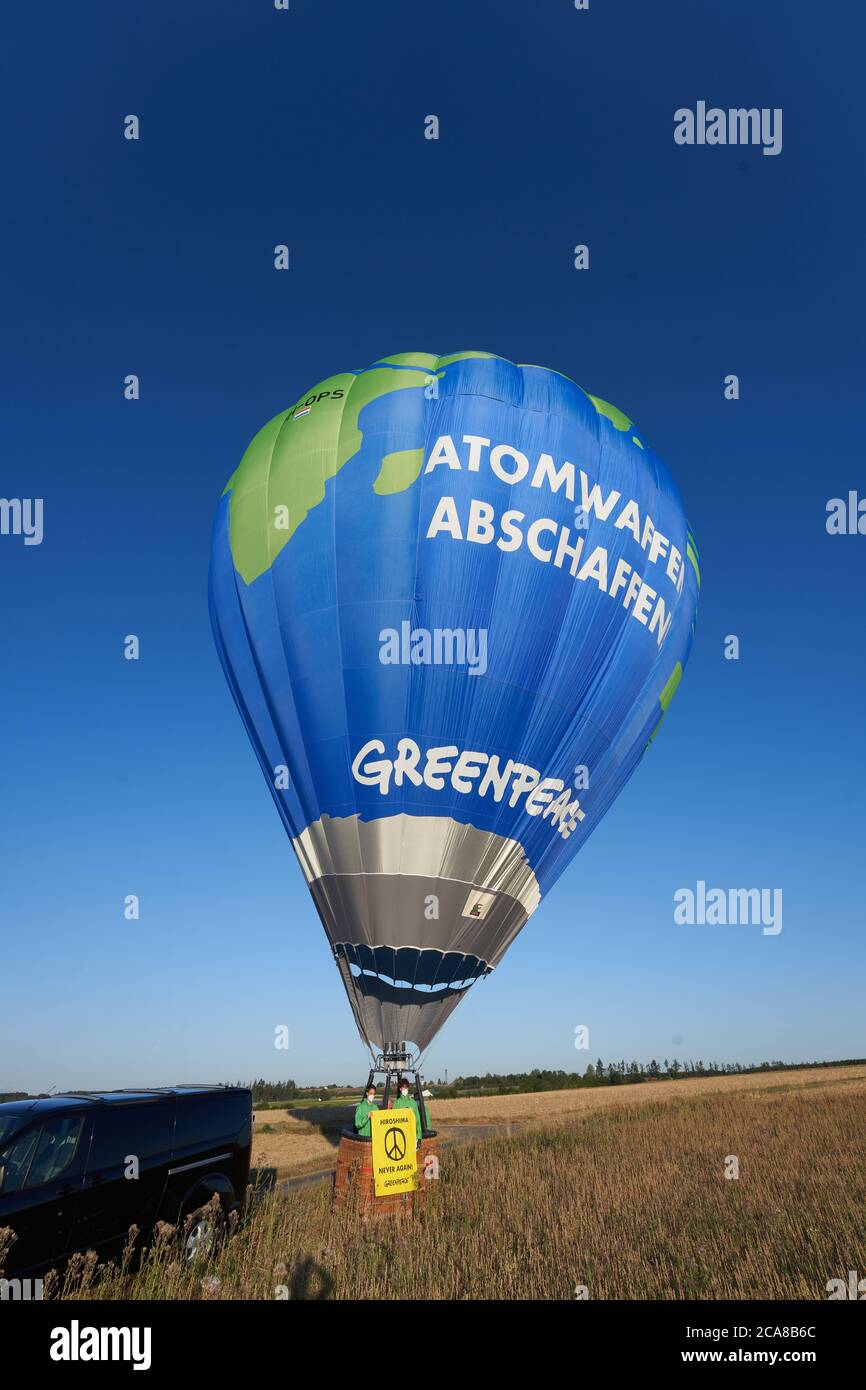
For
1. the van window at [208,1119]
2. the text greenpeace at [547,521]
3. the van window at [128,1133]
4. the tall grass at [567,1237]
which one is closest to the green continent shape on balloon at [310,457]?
the text greenpeace at [547,521]

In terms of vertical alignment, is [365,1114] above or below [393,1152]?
below

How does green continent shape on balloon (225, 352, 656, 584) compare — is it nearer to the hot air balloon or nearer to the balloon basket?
the hot air balloon

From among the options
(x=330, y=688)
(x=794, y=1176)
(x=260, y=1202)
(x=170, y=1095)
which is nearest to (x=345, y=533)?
(x=330, y=688)

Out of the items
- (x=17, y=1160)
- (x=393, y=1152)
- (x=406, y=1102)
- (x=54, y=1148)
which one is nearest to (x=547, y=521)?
(x=406, y=1102)

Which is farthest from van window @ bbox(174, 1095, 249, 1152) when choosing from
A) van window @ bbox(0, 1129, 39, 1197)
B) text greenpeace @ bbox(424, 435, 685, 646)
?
text greenpeace @ bbox(424, 435, 685, 646)

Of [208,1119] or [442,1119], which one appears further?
[442,1119]

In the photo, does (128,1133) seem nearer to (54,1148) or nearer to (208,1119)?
(54,1148)

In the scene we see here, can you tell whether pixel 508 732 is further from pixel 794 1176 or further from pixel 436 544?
pixel 794 1176
